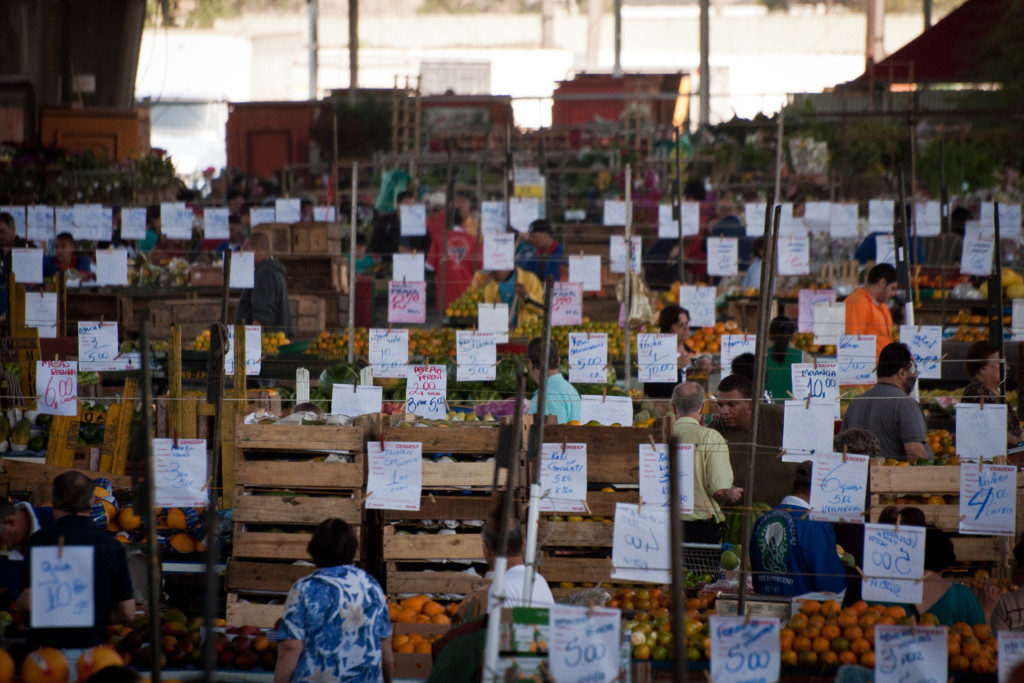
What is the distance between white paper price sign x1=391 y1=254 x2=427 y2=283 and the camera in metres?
8.88

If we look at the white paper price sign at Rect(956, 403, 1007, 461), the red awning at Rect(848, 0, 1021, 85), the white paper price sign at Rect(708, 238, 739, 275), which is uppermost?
the red awning at Rect(848, 0, 1021, 85)

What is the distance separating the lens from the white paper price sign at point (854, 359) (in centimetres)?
682

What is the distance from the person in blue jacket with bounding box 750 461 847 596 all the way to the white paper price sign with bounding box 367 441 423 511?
5.40 ft

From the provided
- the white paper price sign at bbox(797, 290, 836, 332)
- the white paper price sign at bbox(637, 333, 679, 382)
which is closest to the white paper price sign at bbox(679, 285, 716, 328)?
the white paper price sign at bbox(797, 290, 836, 332)

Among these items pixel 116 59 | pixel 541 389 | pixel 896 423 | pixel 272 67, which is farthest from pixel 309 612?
pixel 272 67

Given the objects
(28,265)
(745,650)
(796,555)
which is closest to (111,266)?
(28,265)

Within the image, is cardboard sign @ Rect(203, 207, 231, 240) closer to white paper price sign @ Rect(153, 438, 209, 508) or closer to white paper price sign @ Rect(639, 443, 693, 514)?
white paper price sign @ Rect(153, 438, 209, 508)

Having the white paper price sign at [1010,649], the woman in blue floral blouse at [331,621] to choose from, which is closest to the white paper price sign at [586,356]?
the woman in blue floral blouse at [331,621]

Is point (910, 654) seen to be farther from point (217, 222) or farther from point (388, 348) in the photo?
point (217, 222)

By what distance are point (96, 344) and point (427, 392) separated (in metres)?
2.49

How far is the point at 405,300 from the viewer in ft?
27.5

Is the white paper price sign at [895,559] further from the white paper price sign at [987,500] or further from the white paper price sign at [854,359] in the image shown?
the white paper price sign at [854,359]

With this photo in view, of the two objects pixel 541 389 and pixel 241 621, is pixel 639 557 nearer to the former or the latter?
pixel 541 389

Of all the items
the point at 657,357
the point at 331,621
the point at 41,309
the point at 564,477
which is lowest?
the point at 331,621
